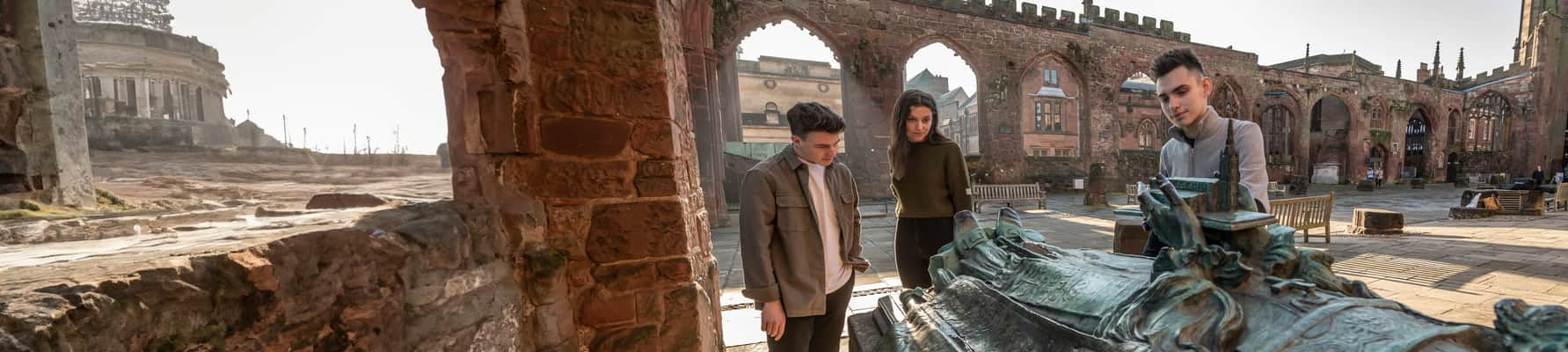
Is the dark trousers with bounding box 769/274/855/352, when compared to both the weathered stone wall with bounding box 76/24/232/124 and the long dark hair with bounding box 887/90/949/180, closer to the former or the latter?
the long dark hair with bounding box 887/90/949/180

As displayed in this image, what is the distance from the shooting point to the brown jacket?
169 centimetres

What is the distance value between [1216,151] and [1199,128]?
114 mm

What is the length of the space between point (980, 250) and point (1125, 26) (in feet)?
60.9

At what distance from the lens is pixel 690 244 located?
178 cm

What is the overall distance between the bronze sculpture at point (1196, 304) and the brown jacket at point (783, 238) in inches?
15.2

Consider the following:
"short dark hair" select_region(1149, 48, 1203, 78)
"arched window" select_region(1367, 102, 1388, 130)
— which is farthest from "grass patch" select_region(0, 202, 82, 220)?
"arched window" select_region(1367, 102, 1388, 130)

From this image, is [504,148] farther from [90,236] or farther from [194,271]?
[90,236]

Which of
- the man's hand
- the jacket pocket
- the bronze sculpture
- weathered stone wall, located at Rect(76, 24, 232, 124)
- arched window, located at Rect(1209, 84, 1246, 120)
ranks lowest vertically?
the man's hand

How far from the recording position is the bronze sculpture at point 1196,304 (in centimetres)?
94

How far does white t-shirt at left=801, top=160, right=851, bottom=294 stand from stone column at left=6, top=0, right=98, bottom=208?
2.85m

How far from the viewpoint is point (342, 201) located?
6.29 ft

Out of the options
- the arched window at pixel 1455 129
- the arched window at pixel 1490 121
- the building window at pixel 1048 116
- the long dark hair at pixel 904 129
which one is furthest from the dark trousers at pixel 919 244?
the arched window at pixel 1490 121

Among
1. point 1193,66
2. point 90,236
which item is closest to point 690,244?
point 90,236

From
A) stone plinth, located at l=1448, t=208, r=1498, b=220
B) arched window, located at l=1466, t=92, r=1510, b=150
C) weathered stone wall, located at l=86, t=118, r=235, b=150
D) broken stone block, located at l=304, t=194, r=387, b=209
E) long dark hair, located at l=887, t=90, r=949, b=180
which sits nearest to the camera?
broken stone block, located at l=304, t=194, r=387, b=209
